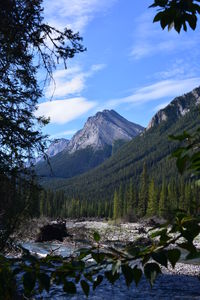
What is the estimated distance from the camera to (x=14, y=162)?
254 inches

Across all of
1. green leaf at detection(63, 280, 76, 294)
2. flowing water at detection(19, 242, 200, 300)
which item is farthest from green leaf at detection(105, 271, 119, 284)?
flowing water at detection(19, 242, 200, 300)

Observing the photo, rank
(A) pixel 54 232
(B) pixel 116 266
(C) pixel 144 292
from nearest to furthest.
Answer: (B) pixel 116 266, (C) pixel 144 292, (A) pixel 54 232

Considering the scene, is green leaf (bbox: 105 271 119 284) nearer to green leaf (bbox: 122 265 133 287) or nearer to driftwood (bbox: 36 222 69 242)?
green leaf (bbox: 122 265 133 287)

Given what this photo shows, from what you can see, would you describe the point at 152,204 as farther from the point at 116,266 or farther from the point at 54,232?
the point at 116,266

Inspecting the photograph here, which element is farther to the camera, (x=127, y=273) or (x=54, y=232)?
(x=54, y=232)

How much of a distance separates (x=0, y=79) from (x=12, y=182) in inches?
80.5

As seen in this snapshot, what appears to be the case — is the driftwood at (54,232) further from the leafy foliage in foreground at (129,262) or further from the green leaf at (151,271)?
the green leaf at (151,271)

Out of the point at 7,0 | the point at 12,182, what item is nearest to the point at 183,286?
the point at 12,182

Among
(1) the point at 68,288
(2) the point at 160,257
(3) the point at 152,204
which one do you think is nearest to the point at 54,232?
(1) the point at 68,288

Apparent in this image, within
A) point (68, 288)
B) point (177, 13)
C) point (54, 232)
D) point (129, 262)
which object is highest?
point (177, 13)

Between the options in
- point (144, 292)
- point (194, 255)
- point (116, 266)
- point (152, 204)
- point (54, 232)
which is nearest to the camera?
point (194, 255)

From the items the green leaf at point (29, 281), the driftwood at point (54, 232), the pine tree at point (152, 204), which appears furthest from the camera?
the pine tree at point (152, 204)

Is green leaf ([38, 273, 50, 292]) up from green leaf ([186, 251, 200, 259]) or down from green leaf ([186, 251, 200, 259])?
down

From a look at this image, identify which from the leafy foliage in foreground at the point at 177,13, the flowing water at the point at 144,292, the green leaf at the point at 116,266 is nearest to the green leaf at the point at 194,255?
the green leaf at the point at 116,266
